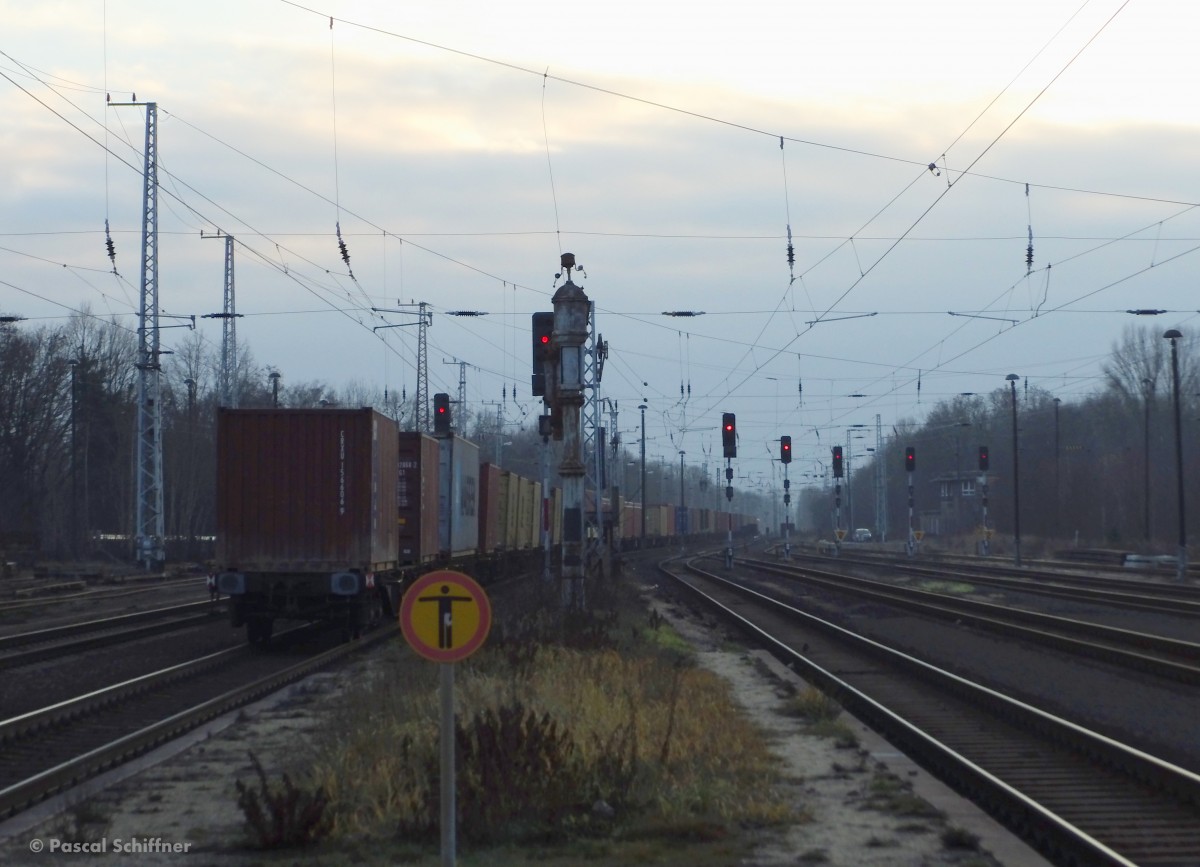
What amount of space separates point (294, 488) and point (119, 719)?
6.98 m

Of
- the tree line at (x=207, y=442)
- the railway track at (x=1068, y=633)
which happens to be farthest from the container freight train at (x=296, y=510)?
the tree line at (x=207, y=442)

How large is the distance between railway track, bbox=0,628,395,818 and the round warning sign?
4150 millimetres

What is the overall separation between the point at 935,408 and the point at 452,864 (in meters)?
103

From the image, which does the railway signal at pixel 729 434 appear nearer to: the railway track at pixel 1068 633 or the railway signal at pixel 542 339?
the railway track at pixel 1068 633

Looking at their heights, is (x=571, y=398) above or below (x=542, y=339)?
below

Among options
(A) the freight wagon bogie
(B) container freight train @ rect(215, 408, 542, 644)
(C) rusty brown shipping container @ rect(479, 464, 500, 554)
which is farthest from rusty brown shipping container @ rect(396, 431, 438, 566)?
(C) rusty brown shipping container @ rect(479, 464, 500, 554)

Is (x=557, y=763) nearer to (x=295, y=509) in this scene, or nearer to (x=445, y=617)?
(x=445, y=617)

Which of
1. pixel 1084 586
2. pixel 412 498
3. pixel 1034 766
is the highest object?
pixel 412 498

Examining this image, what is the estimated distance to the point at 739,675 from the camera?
17516 mm

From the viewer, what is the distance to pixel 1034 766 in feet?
35.7

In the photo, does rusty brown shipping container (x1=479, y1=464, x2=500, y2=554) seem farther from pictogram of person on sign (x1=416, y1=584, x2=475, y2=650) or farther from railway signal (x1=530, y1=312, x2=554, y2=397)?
pictogram of person on sign (x1=416, y1=584, x2=475, y2=650)

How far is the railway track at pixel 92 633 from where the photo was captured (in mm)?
19031

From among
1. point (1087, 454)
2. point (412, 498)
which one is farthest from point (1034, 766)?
point (1087, 454)

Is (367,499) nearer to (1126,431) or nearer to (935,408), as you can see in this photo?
(1126,431)
